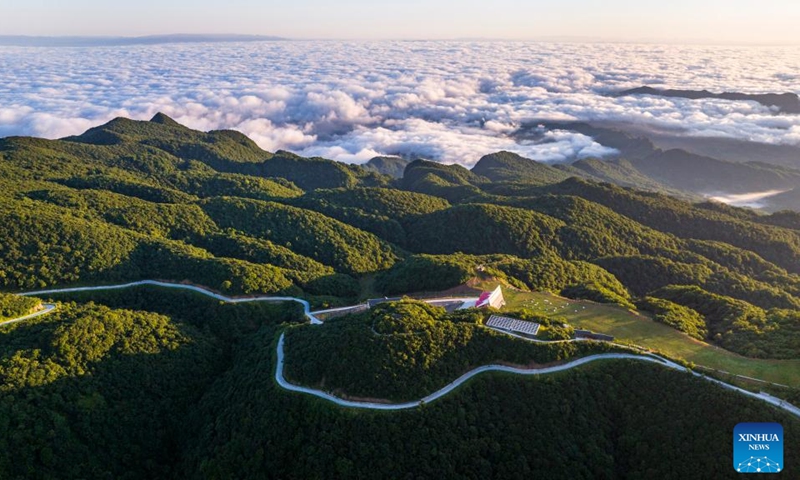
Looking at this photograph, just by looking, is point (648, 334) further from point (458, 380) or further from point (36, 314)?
point (36, 314)

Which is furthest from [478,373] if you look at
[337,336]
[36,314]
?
[36,314]

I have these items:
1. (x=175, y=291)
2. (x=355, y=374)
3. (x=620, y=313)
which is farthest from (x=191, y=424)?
(x=620, y=313)

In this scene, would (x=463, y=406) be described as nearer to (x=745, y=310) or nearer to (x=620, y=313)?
(x=620, y=313)

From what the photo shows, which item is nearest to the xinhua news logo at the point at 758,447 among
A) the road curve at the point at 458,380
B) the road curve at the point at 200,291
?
the road curve at the point at 458,380

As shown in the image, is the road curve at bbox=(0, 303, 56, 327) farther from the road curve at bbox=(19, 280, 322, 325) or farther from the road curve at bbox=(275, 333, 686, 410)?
the road curve at bbox=(275, 333, 686, 410)

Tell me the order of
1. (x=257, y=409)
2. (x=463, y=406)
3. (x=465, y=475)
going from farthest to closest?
(x=257, y=409) < (x=463, y=406) < (x=465, y=475)
